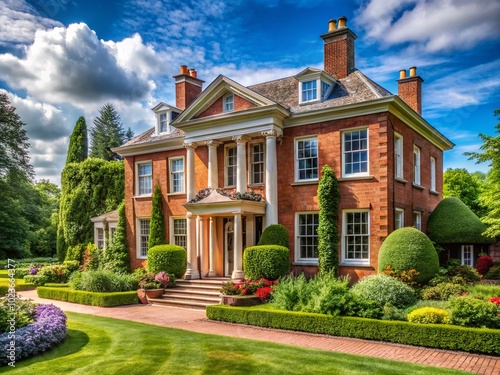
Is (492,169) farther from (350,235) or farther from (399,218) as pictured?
(350,235)

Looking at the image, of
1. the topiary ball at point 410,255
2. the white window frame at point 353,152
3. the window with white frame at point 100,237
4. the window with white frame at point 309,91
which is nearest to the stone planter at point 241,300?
the topiary ball at point 410,255

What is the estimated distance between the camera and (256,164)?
68.6 feet

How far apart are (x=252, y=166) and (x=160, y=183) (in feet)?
20.4

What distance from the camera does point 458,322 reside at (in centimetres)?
1091

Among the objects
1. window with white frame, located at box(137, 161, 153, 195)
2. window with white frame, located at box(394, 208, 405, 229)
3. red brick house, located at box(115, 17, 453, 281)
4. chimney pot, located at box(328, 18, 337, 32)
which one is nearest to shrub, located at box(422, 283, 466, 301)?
red brick house, located at box(115, 17, 453, 281)

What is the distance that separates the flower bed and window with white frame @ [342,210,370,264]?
11.1 meters

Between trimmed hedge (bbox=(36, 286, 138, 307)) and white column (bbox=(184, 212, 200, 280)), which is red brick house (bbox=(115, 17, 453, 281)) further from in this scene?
trimmed hedge (bbox=(36, 286, 138, 307))

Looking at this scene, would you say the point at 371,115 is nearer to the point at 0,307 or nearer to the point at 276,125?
the point at 276,125

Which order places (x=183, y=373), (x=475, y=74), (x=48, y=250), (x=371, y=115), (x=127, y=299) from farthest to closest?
(x=48, y=250) → (x=127, y=299) → (x=371, y=115) → (x=475, y=74) → (x=183, y=373)

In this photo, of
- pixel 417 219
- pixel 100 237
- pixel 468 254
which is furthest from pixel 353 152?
pixel 100 237

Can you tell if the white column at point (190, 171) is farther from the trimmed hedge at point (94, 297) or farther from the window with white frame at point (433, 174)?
the window with white frame at point (433, 174)

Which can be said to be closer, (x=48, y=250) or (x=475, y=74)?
(x=475, y=74)

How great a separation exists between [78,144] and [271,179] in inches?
1065

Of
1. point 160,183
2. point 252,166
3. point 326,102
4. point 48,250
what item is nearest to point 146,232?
point 160,183
